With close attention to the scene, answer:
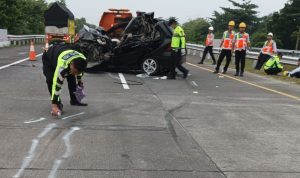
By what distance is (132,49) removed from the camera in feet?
50.6

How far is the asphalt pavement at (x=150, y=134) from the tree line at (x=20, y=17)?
1567cm

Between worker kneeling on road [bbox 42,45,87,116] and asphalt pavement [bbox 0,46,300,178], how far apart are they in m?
0.36

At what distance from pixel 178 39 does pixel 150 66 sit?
4.49 ft

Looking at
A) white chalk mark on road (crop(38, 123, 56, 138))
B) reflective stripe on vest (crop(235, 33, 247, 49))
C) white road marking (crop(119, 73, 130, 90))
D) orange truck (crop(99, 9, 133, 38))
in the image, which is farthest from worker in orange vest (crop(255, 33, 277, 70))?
white chalk mark on road (crop(38, 123, 56, 138))

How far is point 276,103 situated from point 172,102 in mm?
2272

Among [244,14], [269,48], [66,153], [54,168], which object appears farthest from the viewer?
[244,14]

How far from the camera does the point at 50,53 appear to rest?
846 cm

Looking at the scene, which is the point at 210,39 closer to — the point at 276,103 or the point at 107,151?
the point at 276,103

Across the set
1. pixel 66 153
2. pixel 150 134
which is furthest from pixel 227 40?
pixel 66 153

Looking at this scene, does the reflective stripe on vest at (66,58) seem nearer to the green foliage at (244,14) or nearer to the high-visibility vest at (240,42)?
the high-visibility vest at (240,42)

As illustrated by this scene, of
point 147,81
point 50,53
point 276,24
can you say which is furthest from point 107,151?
point 276,24

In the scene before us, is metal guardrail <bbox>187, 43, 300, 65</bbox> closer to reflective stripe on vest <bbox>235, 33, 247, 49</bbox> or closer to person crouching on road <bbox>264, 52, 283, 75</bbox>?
person crouching on road <bbox>264, 52, 283, 75</bbox>

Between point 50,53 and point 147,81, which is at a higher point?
point 50,53

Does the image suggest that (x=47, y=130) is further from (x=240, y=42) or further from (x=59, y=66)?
(x=240, y=42)
